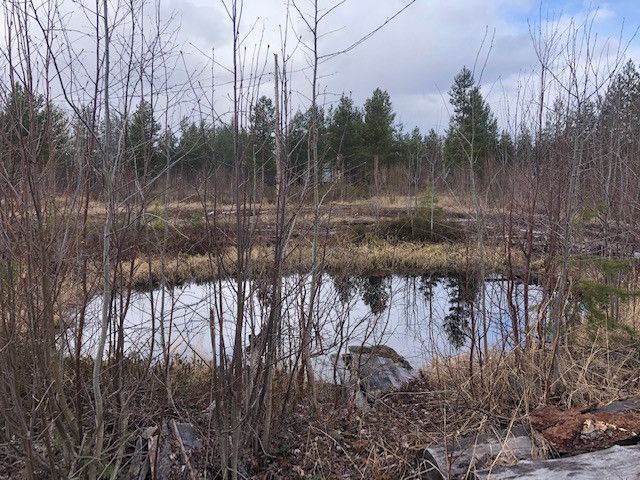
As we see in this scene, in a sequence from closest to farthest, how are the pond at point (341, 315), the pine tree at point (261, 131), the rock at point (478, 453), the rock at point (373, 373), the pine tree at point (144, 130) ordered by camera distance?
the pine tree at point (261, 131) < the rock at point (478, 453) < the pine tree at point (144, 130) < the pond at point (341, 315) < the rock at point (373, 373)

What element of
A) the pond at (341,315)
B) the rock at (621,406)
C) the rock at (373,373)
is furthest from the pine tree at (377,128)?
A: the rock at (621,406)

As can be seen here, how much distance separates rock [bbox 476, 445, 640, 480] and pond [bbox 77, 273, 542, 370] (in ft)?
4.87

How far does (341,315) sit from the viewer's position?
4.53m

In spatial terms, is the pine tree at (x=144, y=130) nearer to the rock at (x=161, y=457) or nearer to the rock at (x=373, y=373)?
the rock at (x=161, y=457)

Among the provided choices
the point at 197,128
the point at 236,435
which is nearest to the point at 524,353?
the point at 236,435

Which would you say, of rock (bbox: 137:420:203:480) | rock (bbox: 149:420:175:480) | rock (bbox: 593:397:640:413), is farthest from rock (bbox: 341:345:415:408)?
rock (bbox: 593:397:640:413)

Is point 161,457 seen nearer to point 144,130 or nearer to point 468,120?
point 144,130

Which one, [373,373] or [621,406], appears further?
[373,373]

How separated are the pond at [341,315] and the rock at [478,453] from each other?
1.11 m

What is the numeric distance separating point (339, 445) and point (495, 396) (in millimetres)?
1317

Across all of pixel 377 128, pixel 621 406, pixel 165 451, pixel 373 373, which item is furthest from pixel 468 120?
pixel 377 128

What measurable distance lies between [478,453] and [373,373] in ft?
8.08

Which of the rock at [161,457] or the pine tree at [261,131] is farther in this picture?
the rock at [161,457]

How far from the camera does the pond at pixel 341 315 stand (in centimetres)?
354
